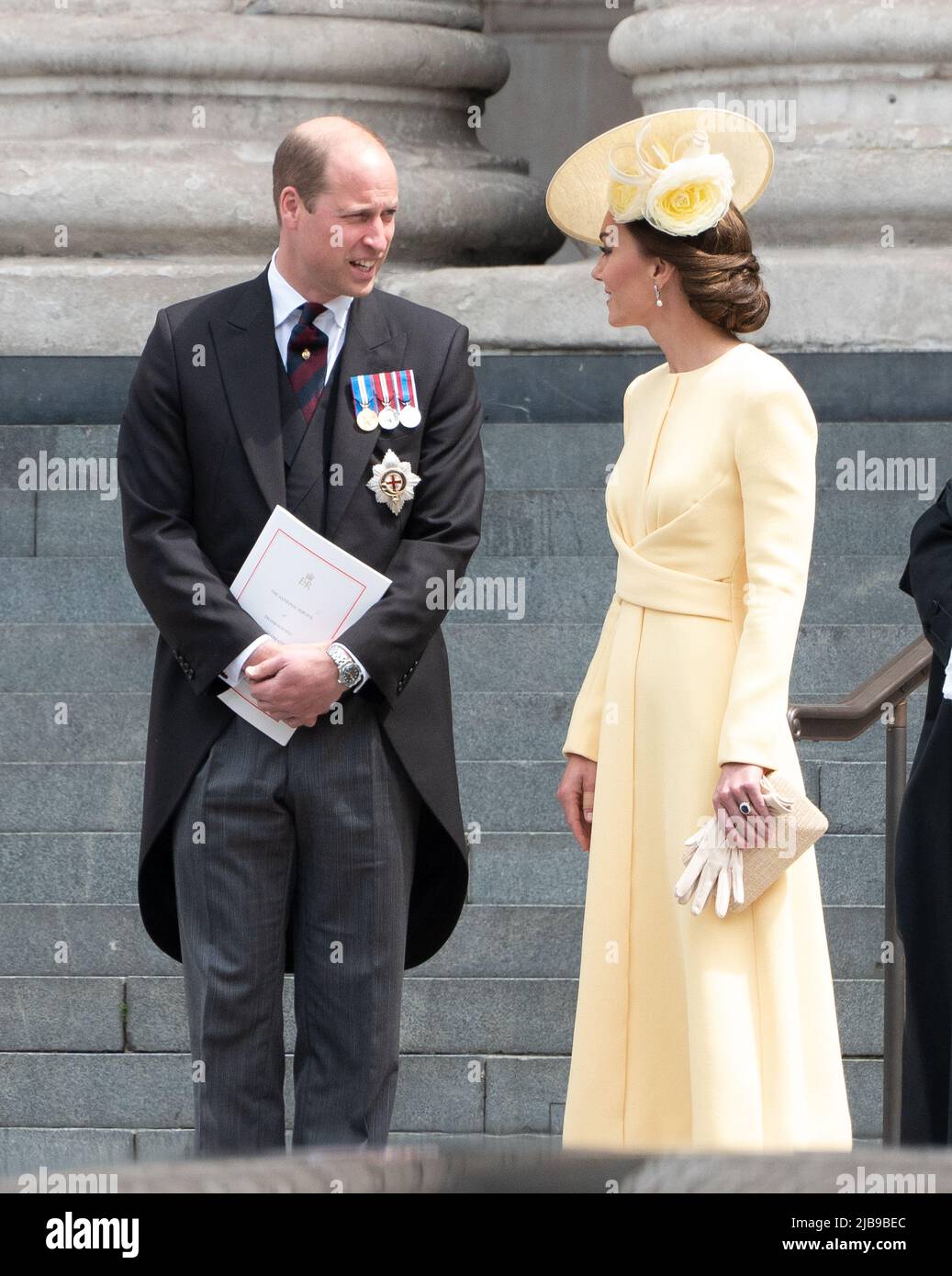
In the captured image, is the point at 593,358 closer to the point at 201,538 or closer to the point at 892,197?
the point at 892,197

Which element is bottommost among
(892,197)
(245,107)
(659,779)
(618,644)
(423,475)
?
(659,779)

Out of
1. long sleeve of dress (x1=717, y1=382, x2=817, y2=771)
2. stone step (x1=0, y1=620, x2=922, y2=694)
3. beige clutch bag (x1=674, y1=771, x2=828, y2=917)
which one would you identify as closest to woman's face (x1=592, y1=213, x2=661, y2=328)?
long sleeve of dress (x1=717, y1=382, x2=817, y2=771)

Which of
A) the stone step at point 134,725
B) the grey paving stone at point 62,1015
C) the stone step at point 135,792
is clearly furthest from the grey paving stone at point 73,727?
the grey paving stone at point 62,1015

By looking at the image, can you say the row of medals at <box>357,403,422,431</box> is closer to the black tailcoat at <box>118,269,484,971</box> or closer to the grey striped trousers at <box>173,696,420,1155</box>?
the black tailcoat at <box>118,269,484,971</box>

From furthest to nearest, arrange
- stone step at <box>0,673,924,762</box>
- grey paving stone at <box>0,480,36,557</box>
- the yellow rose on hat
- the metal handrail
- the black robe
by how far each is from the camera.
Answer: grey paving stone at <box>0,480,36,557</box>, stone step at <box>0,673,924,762</box>, the metal handrail, the black robe, the yellow rose on hat

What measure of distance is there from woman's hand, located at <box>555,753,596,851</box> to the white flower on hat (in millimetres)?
954

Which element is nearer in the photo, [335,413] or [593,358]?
[335,413]

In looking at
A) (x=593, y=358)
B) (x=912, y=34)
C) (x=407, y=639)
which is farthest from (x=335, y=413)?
(x=912, y=34)

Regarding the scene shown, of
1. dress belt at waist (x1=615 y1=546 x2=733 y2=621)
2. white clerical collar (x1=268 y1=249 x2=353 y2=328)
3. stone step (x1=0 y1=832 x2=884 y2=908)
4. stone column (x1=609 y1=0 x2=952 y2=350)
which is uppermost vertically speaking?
stone column (x1=609 y1=0 x2=952 y2=350)

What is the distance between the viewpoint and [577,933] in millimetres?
5215

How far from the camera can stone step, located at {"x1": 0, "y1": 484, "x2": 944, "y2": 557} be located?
22.8 ft
